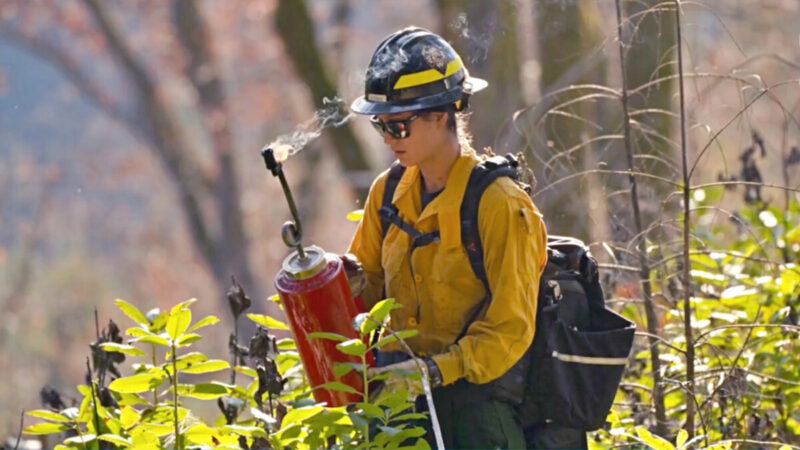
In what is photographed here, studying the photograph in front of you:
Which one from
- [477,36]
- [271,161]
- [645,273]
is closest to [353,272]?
[271,161]

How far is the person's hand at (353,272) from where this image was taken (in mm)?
4289

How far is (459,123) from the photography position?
4.26 m

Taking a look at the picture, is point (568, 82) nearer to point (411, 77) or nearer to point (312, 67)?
point (411, 77)

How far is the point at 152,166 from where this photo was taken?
114 ft

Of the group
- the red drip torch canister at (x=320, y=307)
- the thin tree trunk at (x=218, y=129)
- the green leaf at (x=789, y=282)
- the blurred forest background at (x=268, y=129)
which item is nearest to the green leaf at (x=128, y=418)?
the red drip torch canister at (x=320, y=307)

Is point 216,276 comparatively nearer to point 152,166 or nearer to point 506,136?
point 152,166

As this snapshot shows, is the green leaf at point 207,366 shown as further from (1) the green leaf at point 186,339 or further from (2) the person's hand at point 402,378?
(2) the person's hand at point 402,378

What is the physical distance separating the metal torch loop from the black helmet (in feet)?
1.06

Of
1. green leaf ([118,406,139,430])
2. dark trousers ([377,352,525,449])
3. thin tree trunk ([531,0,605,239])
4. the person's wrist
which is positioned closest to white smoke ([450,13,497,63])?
thin tree trunk ([531,0,605,239])

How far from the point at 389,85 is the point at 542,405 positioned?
106cm

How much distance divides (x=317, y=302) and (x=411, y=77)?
0.71 metres

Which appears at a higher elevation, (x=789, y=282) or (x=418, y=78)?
(x=418, y=78)

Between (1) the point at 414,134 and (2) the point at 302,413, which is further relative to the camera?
(1) the point at 414,134

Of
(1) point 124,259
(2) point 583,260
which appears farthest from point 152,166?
(2) point 583,260
